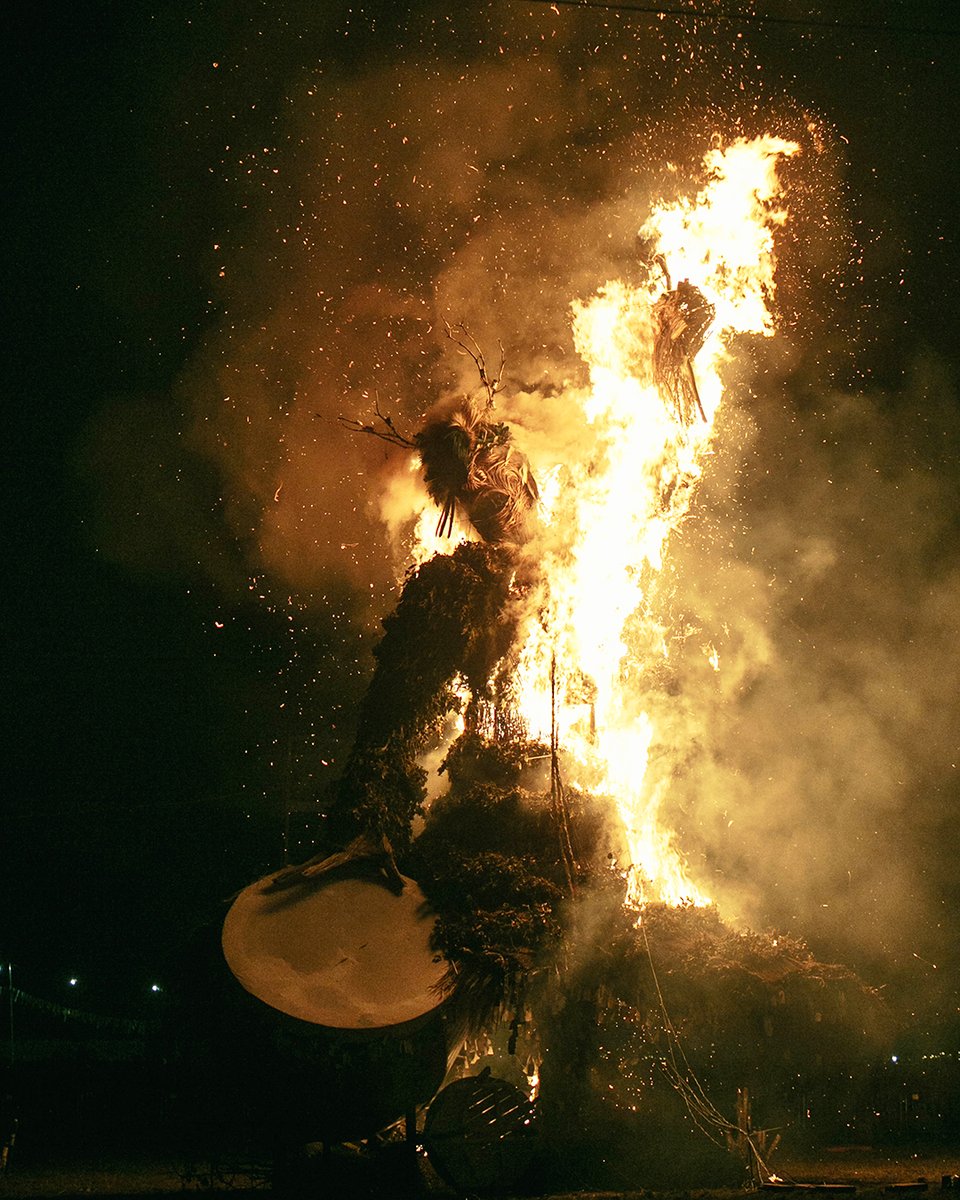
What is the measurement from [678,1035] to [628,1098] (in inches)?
33.2

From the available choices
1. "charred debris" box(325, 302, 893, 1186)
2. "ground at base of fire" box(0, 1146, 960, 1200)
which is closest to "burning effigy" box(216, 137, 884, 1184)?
"charred debris" box(325, 302, 893, 1186)

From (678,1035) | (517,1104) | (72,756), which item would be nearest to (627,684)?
(678,1035)

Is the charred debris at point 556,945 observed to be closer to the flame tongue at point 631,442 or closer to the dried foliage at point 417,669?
the dried foliage at point 417,669

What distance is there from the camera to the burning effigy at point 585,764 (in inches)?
356

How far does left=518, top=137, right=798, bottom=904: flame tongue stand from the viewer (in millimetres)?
10875

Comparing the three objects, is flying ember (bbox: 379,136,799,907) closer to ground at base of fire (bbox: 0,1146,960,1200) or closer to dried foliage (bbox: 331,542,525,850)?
dried foliage (bbox: 331,542,525,850)

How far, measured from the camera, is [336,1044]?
7855 mm

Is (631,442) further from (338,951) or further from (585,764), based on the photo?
(338,951)

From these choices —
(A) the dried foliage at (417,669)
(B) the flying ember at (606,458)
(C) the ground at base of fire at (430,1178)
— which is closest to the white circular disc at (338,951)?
(A) the dried foliage at (417,669)

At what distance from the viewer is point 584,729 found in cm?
1159

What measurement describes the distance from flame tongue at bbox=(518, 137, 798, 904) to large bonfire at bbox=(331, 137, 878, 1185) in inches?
1.0

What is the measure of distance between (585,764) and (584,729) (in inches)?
16.3

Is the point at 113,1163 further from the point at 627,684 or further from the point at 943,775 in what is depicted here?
the point at 943,775

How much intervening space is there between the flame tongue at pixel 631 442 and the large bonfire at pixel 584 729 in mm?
26
